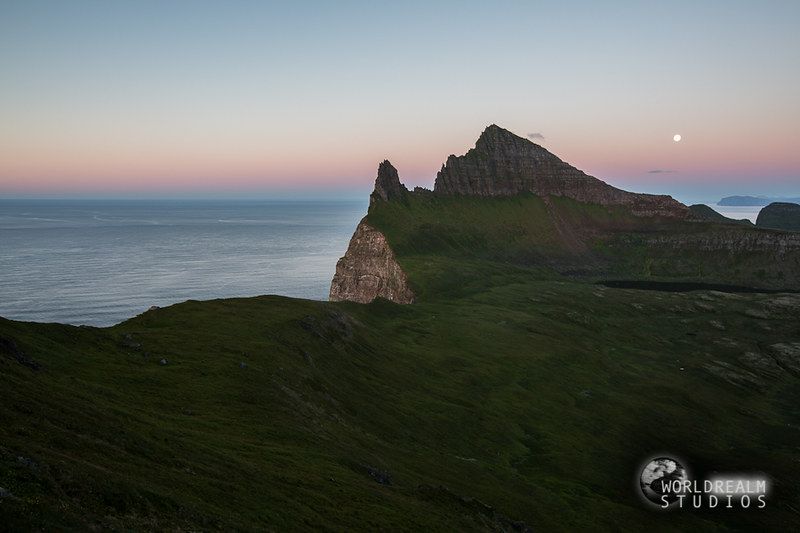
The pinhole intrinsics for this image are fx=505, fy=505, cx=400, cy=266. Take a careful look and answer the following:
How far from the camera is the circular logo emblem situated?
9086 cm

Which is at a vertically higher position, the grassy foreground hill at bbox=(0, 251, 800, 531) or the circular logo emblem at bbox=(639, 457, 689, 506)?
the grassy foreground hill at bbox=(0, 251, 800, 531)

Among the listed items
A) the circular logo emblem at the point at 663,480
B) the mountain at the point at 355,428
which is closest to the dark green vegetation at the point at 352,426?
the mountain at the point at 355,428

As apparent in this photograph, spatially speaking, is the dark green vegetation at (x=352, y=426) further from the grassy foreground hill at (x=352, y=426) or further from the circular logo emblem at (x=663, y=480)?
the circular logo emblem at (x=663, y=480)

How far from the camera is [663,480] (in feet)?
328

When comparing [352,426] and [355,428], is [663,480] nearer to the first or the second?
[355,428]

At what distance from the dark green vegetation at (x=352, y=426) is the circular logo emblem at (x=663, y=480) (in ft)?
9.74

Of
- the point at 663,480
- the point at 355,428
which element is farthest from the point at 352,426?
the point at 663,480

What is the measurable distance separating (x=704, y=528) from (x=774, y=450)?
1947 inches

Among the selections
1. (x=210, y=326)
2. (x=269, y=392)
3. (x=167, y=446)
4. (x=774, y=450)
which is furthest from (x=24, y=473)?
(x=774, y=450)

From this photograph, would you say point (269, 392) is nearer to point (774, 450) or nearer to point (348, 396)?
point (348, 396)

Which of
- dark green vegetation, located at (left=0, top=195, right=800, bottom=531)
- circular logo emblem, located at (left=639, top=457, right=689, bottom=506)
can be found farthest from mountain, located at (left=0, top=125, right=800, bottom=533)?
circular logo emblem, located at (left=639, top=457, right=689, bottom=506)

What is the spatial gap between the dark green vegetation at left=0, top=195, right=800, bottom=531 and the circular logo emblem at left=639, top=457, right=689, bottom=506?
297 centimetres

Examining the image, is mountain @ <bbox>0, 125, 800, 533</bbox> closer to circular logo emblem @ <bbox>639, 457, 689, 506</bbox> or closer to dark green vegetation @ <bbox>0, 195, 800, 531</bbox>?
dark green vegetation @ <bbox>0, 195, 800, 531</bbox>

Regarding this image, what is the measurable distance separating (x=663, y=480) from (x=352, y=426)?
6632cm
